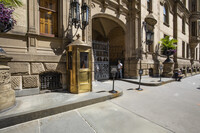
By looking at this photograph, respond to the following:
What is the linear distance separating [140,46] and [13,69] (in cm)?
1012

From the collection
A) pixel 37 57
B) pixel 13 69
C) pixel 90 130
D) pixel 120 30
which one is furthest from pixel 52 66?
pixel 120 30

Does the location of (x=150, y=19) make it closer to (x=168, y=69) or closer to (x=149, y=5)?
(x=149, y=5)

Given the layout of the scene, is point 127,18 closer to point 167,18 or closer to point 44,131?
point 167,18

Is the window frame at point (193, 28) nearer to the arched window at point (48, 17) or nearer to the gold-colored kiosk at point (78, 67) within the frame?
the gold-colored kiosk at point (78, 67)

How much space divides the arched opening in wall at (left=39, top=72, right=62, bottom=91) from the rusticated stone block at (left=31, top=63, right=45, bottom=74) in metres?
0.29

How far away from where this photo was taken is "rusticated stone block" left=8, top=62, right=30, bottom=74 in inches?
162

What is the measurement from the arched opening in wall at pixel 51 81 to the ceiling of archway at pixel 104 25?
8590 mm

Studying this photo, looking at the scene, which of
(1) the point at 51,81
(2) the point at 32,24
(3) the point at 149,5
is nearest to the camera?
(2) the point at 32,24

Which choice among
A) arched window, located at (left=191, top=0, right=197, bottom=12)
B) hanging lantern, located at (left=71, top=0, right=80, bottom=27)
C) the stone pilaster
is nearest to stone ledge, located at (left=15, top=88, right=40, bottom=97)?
the stone pilaster

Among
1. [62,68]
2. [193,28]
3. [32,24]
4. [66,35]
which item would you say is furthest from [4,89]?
[193,28]

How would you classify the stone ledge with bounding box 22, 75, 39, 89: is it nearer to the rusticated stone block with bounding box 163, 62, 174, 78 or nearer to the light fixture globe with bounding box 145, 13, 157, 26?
the light fixture globe with bounding box 145, 13, 157, 26

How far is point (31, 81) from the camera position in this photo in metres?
4.48

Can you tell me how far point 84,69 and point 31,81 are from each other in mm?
2554

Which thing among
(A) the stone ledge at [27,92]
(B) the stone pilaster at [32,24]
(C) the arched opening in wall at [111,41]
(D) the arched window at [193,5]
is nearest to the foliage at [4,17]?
(B) the stone pilaster at [32,24]
